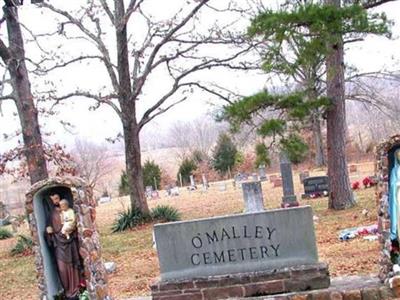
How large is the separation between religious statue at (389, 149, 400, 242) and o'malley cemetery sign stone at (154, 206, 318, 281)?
1076 mm

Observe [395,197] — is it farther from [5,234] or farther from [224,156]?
[224,156]

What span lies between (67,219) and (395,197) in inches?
158

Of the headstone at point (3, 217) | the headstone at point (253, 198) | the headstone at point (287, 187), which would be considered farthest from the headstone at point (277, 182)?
the headstone at point (253, 198)

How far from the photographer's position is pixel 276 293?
838cm

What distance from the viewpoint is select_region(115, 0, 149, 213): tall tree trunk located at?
847 inches

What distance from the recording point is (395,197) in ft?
25.3

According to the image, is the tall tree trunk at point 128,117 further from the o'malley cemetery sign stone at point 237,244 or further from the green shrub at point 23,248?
the o'malley cemetery sign stone at point 237,244

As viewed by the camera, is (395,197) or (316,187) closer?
(395,197)

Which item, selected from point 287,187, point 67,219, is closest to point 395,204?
point 67,219

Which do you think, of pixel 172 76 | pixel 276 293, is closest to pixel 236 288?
pixel 276 293

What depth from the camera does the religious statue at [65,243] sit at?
795 centimetres

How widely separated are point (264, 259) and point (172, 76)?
13.6m

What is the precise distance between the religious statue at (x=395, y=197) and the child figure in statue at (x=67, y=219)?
3898mm

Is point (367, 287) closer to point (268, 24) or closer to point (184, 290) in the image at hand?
point (184, 290)
